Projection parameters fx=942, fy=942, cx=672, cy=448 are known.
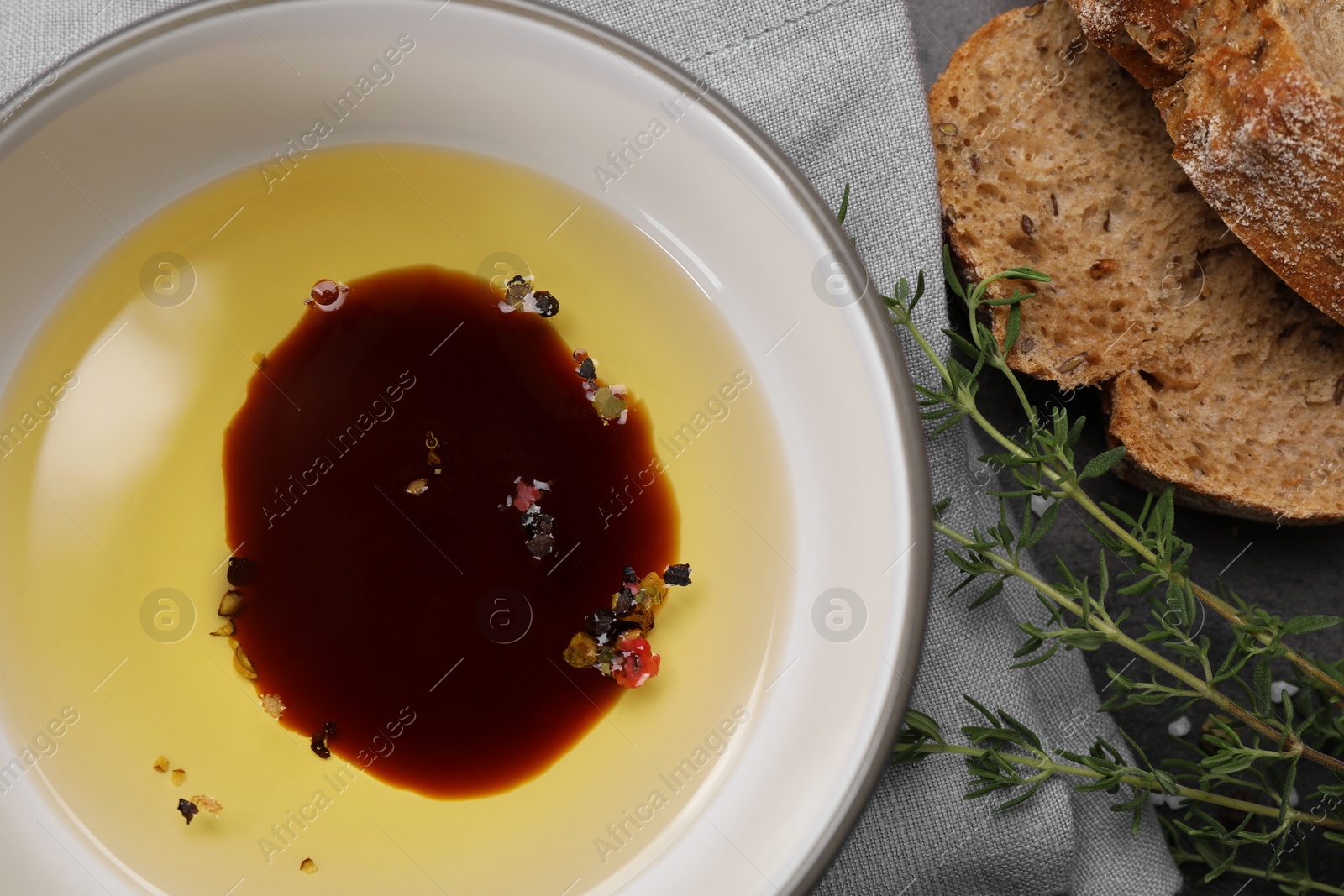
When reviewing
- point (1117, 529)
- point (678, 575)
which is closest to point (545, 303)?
point (678, 575)

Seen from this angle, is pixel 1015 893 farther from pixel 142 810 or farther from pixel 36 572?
pixel 36 572

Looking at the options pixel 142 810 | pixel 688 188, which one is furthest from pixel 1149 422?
pixel 142 810

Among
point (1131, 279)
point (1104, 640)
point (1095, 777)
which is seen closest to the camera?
point (1104, 640)

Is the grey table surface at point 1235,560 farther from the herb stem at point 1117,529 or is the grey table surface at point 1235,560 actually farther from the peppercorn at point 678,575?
the peppercorn at point 678,575

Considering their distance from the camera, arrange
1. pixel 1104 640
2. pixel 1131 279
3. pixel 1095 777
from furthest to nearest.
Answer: pixel 1131 279 → pixel 1095 777 → pixel 1104 640

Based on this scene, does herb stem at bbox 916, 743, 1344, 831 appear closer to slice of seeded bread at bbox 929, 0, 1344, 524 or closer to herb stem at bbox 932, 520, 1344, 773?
herb stem at bbox 932, 520, 1344, 773

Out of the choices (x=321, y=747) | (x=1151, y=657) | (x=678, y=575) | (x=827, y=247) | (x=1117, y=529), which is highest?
(x=827, y=247)

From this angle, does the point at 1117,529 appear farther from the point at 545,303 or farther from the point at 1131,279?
the point at 545,303
